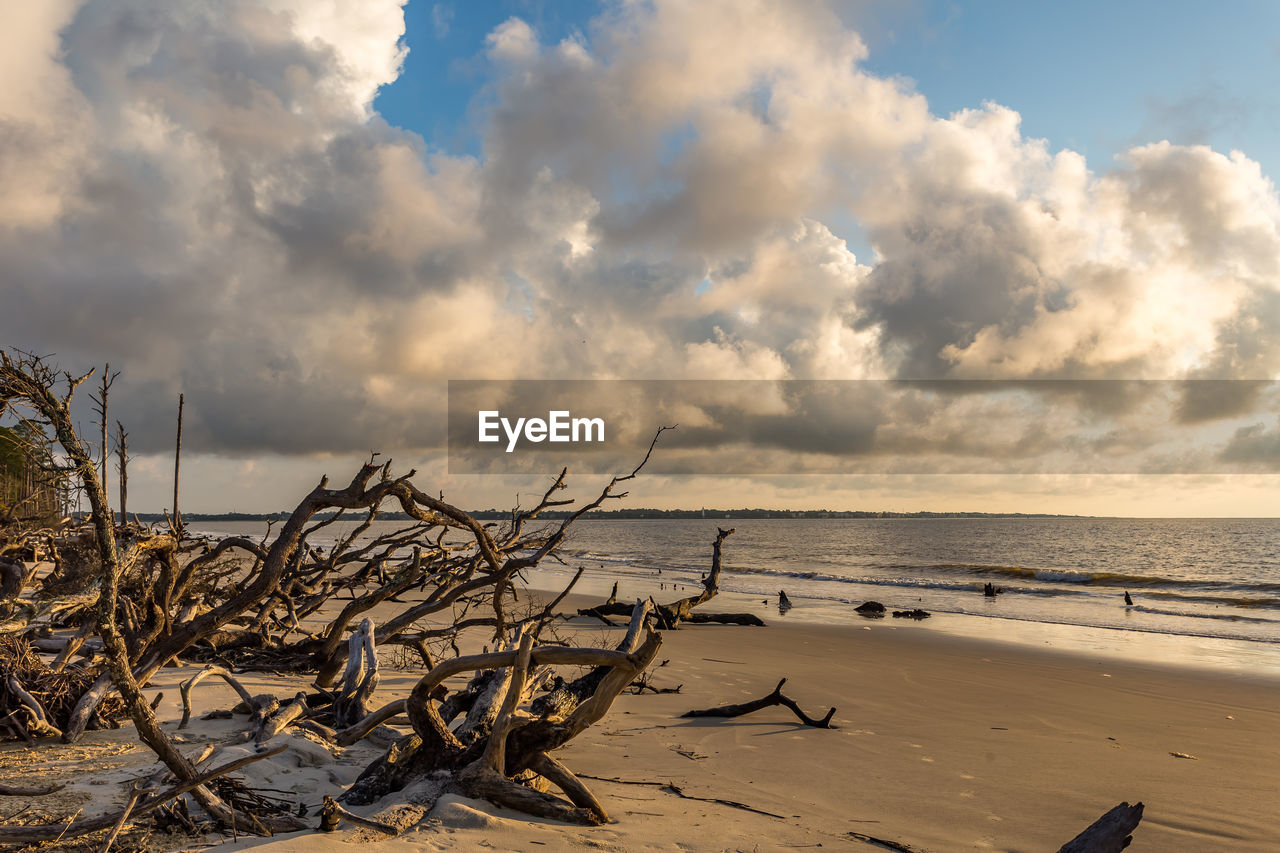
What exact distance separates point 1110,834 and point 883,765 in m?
3.86

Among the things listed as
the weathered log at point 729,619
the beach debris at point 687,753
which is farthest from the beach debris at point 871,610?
the beach debris at point 687,753

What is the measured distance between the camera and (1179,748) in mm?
8109

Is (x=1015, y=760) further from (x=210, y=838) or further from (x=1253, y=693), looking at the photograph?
(x=1253, y=693)

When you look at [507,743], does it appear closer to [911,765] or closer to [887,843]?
[887,843]

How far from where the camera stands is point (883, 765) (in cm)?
662

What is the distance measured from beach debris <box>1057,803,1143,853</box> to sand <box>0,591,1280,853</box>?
175cm

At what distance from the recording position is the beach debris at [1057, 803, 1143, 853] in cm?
298

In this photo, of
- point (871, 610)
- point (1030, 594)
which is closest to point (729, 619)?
point (871, 610)

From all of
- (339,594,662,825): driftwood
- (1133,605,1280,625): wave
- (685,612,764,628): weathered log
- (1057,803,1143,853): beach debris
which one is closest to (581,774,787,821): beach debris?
(339,594,662,825): driftwood

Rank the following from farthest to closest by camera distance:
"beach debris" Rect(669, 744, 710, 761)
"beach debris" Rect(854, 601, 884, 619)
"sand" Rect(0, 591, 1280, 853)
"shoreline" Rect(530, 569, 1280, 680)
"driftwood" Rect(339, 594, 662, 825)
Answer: "beach debris" Rect(854, 601, 884, 619)
"shoreline" Rect(530, 569, 1280, 680)
"beach debris" Rect(669, 744, 710, 761)
"sand" Rect(0, 591, 1280, 853)
"driftwood" Rect(339, 594, 662, 825)

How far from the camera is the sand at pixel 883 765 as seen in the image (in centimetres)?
440

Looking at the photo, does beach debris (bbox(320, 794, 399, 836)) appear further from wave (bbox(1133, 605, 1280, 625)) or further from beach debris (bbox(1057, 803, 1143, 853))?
wave (bbox(1133, 605, 1280, 625))

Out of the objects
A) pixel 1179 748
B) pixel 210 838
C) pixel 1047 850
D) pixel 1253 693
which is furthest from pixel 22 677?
pixel 1253 693

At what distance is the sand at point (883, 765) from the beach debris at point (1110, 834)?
1.75m
